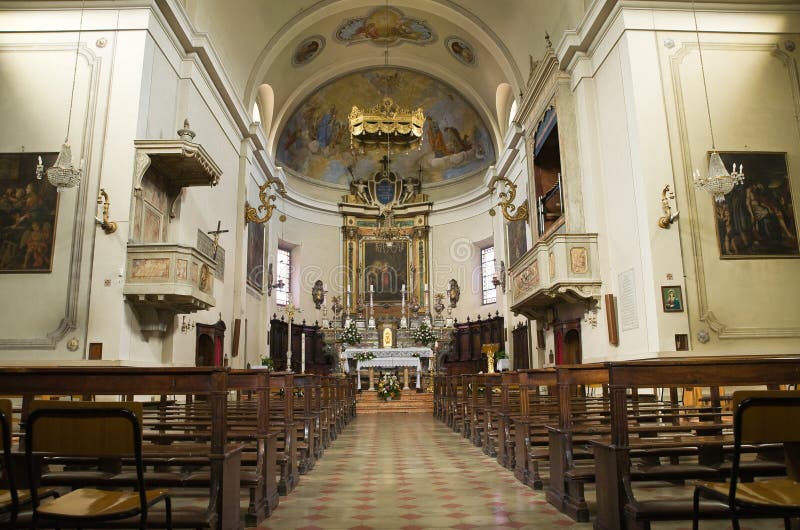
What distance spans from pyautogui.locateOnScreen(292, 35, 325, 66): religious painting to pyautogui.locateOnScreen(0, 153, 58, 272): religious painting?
1029 cm

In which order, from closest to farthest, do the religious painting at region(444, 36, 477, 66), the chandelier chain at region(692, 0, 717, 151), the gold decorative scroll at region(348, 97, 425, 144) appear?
the chandelier chain at region(692, 0, 717, 151)
the gold decorative scroll at region(348, 97, 425, 144)
the religious painting at region(444, 36, 477, 66)

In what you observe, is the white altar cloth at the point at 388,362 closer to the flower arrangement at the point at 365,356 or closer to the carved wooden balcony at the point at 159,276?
the flower arrangement at the point at 365,356

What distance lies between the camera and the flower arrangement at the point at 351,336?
18.5 meters

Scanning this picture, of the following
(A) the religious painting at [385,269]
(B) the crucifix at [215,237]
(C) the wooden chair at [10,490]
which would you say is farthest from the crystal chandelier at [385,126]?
(C) the wooden chair at [10,490]

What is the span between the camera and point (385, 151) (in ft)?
67.1

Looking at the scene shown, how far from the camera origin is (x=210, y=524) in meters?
3.36

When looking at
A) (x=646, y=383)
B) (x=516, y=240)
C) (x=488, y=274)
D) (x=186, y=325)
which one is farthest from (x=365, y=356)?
(x=646, y=383)

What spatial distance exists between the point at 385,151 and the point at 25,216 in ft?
41.7

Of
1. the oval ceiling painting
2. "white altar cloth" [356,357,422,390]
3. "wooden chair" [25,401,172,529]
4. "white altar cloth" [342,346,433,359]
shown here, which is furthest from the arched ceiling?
"wooden chair" [25,401,172,529]

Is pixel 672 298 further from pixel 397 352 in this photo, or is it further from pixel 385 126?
pixel 397 352

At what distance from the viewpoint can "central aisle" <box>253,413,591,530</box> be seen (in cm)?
415

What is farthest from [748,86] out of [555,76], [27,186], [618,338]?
[27,186]

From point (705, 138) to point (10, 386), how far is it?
993 centimetres

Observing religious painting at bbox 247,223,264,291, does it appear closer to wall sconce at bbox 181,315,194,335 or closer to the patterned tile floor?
wall sconce at bbox 181,315,194,335
